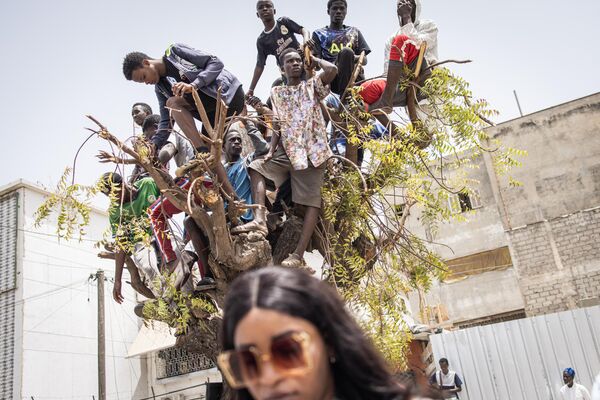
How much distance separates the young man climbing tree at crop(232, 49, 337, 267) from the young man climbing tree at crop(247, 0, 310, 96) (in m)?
1.56

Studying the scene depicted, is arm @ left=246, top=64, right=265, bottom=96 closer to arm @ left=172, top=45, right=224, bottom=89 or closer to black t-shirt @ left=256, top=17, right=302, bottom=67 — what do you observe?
black t-shirt @ left=256, top=17, right=302, bottom=67

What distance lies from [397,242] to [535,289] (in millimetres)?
16902

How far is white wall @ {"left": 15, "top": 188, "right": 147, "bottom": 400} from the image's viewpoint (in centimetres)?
1775

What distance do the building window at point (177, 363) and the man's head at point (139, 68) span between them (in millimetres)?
14327

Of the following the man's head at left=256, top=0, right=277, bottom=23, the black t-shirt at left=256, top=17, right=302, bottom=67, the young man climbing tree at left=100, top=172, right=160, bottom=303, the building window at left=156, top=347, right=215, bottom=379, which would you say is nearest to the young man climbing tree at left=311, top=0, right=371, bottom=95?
the black t-shirt at left=256, top=17, right=302, bottom=67

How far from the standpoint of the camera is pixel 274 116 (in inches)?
256

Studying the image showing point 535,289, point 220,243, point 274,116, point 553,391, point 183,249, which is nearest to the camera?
point 220,243

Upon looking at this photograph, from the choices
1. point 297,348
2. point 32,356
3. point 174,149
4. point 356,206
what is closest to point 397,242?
point 356,206

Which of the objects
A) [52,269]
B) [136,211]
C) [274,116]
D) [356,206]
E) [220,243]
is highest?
[52,269]

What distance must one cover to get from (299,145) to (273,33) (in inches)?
98.3

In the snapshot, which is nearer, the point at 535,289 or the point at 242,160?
the point at 242,160

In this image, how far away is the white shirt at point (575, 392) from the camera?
31.2ft

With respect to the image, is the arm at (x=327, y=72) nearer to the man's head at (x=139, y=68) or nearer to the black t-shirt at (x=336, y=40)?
the black t-shirt at (x=336, y=40)

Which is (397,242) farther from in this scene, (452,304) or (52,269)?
(452,304)
